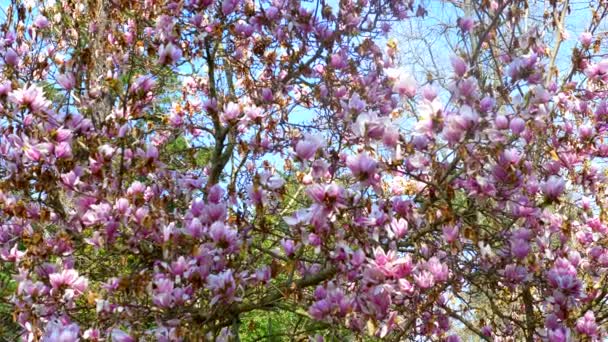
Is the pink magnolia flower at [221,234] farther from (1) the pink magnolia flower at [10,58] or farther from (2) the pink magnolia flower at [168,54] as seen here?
(1) the pink magnolia flower at [10,58]

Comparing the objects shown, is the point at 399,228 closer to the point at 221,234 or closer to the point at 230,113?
the point at 221,234

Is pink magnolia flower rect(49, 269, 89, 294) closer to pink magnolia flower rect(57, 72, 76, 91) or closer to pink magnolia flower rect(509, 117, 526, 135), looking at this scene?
pink magnolia flower rect(57, 72, 76, 91)

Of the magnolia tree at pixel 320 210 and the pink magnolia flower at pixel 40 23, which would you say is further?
the pink magnolia flower at pixel 40 23

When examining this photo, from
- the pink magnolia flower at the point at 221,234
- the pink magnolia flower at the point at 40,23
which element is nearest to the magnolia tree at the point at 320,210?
the pink magnolia flower at the point at 221,234

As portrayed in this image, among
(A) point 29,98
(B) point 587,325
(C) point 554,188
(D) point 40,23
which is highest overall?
(D) point 40,23

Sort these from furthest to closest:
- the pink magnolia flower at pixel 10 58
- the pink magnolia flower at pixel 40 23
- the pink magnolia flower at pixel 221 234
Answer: the pink magnolia flower at pixel 40 23, the pink magnolia flower at pixel 10 58, the pink magnolia flower at pixel 221 234

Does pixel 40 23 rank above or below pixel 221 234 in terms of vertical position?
above

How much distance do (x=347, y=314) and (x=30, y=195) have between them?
1.54m

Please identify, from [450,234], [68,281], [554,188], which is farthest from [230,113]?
[554,188]

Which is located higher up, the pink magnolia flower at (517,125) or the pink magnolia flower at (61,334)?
the pink magnolia flower at (517,125)

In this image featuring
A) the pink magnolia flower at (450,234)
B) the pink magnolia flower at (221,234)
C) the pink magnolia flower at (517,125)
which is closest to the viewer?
the pink magnolia flower at (517,125)

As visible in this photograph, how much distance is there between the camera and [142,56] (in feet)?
13.3

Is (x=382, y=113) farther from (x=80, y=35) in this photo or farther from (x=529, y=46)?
(x=80, y=35)

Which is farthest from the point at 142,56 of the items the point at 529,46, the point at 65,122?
the point at 529,46
